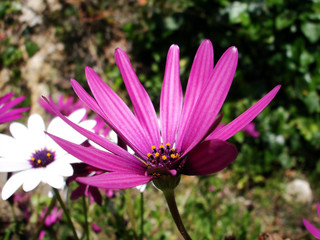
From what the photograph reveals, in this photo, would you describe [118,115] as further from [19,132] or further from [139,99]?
[19,132]

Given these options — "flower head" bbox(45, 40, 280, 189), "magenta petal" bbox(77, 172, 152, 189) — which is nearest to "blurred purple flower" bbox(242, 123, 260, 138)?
"flower head" bbox(45, 40, 280, 189)

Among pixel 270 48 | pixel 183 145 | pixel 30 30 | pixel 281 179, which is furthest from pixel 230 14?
pixel 183 145

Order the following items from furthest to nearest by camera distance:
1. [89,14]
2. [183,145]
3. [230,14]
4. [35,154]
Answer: [89,14], [230,14], [35,154], [183,145]

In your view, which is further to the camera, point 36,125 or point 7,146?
point 36,125

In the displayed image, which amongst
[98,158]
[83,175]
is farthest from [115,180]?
[83,175]

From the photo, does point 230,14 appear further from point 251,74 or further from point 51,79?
point 51,79

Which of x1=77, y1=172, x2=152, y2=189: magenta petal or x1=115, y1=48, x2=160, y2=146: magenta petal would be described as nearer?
x1=77, y1=172, x2=152, y2=189: magenta petal

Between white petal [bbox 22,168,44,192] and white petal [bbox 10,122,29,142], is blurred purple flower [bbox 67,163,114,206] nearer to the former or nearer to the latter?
white petal [bbox 22,168,44,192]
